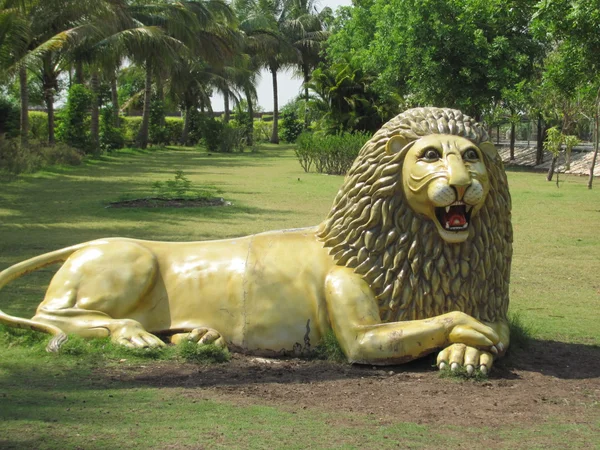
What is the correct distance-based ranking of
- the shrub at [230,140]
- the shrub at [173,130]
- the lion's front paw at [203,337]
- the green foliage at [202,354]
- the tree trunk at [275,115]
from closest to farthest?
the green foliage at [202,354] → the lion's front paw at [203,337] → the shrub at [230,140] → the shrub at [173,130] → the tree trunk at [275,115]

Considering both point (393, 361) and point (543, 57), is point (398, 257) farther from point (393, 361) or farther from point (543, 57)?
point (543, 57)

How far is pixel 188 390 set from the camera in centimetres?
482

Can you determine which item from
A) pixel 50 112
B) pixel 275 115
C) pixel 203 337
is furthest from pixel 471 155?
pixel 275 115

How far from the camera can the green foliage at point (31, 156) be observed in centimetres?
2417

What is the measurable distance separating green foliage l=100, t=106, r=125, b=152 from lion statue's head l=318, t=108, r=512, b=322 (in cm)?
3627

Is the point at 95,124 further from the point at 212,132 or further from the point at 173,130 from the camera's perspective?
the point at 173,130

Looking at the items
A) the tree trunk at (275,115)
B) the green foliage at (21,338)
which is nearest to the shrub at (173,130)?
the tree trunk at (275,115)

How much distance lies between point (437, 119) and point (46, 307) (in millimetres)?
3024

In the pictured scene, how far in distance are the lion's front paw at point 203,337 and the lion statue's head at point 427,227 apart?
99cm

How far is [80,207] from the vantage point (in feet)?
53.7

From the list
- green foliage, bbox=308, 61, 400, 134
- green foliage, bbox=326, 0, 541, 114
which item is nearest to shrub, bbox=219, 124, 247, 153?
green foliage, bbox=308, 61, 400, 134

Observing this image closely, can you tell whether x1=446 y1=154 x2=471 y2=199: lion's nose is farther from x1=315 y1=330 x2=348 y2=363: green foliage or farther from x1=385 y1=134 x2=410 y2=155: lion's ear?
x1=315 y1=330 x2=348 y2=363: green foliage

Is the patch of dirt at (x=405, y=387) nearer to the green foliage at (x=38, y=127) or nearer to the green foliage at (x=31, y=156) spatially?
the green foliage at (x=31, y=156)

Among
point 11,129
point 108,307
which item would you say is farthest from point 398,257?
point 11,129
